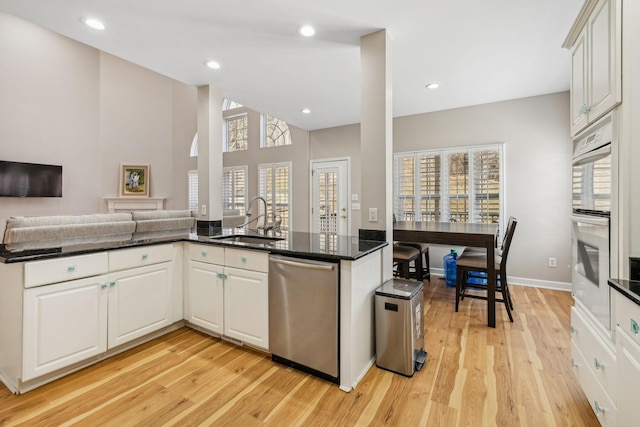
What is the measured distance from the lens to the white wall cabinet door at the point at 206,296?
2.35 m

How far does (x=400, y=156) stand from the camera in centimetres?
472

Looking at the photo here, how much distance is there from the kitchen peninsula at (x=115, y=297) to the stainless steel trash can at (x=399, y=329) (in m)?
0.09

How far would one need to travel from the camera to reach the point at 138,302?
7.39 ft

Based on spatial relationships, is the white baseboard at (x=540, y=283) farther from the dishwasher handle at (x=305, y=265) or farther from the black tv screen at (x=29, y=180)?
the black tv screen at (x=29, y=180)

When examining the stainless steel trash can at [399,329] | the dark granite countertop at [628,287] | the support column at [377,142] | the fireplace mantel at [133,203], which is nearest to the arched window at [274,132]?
the fireplace mantel at [133,203]

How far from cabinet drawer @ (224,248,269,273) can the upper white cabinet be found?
2053 millimetres

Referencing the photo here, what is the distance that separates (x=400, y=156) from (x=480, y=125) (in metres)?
1.20

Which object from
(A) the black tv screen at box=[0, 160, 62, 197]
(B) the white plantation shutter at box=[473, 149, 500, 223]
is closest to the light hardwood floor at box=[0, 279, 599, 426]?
(B) the white plantation shutter at box=[473, 149, 500, 223]

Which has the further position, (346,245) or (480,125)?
(480,125)

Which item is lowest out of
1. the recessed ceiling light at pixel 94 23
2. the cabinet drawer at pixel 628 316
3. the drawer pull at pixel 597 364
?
the drawer pull at pixel 597 364

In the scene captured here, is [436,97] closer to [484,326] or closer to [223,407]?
[484,326]

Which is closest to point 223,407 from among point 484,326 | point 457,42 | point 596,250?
point 596,250

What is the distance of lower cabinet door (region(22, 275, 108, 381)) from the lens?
5.65ft

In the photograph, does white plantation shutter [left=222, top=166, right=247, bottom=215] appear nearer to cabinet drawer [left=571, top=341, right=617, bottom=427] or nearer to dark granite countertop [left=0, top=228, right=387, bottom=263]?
dark granite countertop [left=0, top=228, right=387, bottom=263]
